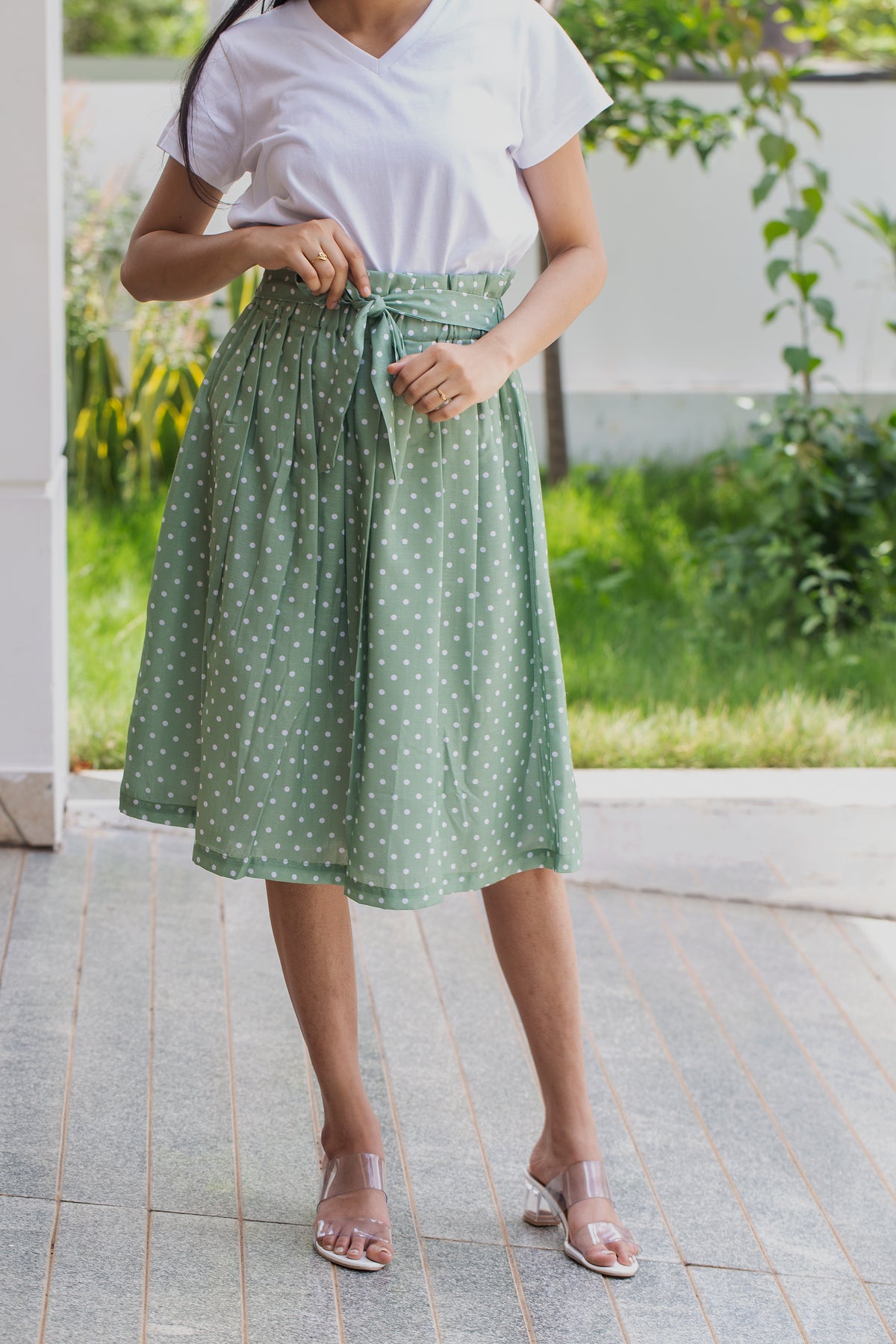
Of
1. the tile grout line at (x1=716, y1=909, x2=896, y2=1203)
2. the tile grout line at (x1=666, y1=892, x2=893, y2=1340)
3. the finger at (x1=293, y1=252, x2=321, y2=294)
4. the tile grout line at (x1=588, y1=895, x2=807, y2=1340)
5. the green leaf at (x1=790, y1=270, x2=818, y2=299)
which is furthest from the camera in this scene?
the green leaf at (x1=790, y1=270, x2=818, y2=299)

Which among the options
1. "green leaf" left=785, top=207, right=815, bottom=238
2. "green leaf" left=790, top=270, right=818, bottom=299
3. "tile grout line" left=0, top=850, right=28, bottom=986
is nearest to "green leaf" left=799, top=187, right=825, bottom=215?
"green leaf" left=785, top=207, right=815, bottom=238

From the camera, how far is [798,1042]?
2396 millimetres

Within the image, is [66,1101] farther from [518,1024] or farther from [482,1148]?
[518,1024]

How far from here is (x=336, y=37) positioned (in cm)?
161

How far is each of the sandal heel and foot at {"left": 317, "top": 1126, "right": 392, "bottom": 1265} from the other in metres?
0.18

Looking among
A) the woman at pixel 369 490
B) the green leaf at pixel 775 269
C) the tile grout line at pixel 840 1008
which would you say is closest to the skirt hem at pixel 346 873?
the woman at pixel 369 490

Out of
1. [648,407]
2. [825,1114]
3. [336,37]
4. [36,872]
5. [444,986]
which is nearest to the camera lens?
[336,37]

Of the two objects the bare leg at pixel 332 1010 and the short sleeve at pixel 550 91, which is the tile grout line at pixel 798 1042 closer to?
the bare leg at pixel 332 1010

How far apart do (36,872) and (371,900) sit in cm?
137

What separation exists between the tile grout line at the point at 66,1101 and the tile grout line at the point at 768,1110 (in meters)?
0.99

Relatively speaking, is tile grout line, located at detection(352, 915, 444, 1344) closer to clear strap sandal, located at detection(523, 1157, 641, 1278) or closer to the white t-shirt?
clear strap sandal, located at detection(523, 1157, 641, 1278)

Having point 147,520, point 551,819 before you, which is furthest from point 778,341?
point 551,819

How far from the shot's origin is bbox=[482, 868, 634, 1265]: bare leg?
5.90 ft

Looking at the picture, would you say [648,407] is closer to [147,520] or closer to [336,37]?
[147,520]
